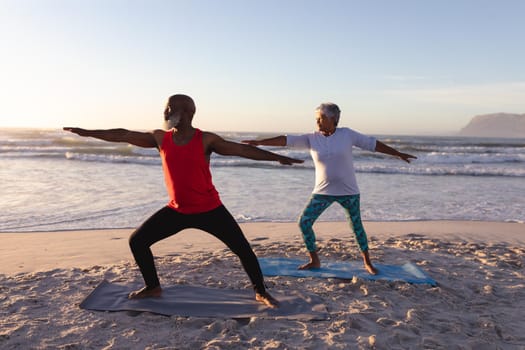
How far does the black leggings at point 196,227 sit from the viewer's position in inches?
141

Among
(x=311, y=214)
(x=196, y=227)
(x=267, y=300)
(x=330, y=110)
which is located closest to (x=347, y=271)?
(x=311, y=214)

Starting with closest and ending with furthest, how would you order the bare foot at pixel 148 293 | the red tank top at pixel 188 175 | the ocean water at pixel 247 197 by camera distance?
the red tank top at pixel 188 175, the bare foot at pixel 148 293, the ocean water at pixel 247 197

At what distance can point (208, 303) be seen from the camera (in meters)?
3.94

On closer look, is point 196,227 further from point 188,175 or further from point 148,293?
point 148,293

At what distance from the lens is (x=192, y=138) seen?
11.4 ft

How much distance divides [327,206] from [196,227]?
1.68m

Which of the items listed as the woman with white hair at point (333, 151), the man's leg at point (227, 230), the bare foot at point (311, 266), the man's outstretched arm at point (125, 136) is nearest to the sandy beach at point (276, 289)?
the bare foot at point (311, 266)

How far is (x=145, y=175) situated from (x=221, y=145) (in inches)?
507

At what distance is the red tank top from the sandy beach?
1.00m

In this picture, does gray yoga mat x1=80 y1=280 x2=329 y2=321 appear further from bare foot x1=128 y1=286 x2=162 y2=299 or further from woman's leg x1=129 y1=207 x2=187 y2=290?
woman's leg x1=129 y1=207 x2=187 y2=290

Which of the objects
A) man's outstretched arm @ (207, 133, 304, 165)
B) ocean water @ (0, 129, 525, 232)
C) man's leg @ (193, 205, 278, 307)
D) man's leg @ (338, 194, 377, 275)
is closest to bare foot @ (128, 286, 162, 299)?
man's leg @ (193, 205, 278, 307)

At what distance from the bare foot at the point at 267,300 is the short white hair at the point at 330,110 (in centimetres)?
191

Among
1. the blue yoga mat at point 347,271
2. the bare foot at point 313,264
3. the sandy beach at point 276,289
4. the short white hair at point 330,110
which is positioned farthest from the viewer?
the bare foot at point 313,264

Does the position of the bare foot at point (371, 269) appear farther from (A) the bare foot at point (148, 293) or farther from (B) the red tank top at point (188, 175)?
(A) the bare foot at point (148, 293)
